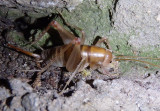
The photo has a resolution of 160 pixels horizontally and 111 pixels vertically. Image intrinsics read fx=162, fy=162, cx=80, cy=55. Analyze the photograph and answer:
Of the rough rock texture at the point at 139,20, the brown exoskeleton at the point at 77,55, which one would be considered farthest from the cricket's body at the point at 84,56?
the rough rock texture at the point at 139,20

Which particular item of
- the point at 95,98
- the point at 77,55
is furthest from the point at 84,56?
the point at 95,98

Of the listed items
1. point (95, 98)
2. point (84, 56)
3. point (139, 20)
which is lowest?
point (95, 98)

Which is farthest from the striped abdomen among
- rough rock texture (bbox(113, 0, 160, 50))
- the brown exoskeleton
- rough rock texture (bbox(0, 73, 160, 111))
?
rough rock texture (bbox(0, 73, 160, 111))

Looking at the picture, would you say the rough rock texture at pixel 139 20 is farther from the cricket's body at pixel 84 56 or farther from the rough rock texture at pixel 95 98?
the rough rock texture at pixel 95 98

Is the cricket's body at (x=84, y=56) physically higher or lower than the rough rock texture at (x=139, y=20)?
lower

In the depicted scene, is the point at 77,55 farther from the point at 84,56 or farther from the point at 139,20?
the point at 139,20

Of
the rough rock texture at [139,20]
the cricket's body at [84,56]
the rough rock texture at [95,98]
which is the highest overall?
the rough rock texture at [139,20]

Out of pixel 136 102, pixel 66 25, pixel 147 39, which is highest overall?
pixel 66 25

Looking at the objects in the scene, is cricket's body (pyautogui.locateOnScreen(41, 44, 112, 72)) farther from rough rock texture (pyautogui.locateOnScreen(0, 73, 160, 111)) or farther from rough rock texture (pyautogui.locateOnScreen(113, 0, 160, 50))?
rough rock texture (pyautogui.locateOnScreen(0, 73, 160, 111))

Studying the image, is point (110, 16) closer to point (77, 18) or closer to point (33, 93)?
point (77, 18)

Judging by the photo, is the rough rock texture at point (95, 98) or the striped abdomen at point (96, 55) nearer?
the rough rock texture at point (95, 98)

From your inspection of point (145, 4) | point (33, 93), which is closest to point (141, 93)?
point (145, 4)
